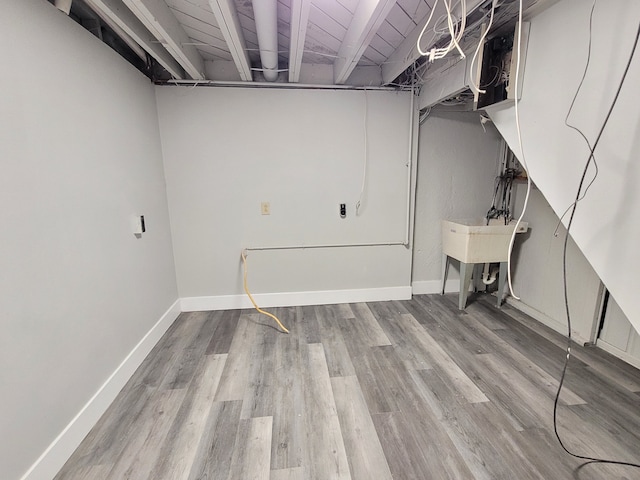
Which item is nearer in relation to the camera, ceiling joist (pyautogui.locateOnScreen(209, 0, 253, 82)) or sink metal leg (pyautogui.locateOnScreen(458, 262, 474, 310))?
ceiling joist (pyautogui.locateOnScreen(209, 0, 253, 82))

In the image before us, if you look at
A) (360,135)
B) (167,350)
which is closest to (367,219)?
(360,135)

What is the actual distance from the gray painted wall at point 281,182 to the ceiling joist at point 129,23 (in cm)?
52

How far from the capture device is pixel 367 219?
10.1 feet

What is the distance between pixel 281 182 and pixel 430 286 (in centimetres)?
211

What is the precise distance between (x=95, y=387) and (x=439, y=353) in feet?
7.60

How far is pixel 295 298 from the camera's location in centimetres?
312

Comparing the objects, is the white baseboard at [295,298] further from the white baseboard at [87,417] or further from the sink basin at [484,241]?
the sink basin at [484,241]

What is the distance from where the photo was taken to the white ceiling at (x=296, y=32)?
1.59 metres

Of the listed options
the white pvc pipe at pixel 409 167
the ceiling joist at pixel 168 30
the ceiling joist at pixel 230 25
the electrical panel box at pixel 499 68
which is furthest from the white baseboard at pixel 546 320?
the ceiling joist at pixel 168 30

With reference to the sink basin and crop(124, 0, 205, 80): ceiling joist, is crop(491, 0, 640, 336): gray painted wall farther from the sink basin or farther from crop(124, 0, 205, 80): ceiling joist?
crop(124, 0, 205, 80): ceiling joist

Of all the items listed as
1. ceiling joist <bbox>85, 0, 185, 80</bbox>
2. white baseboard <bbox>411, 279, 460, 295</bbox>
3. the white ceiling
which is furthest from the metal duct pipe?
white baseboard <bbox>411, 279, 460, 295</bbox>

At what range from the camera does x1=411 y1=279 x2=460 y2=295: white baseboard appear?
3369 mm

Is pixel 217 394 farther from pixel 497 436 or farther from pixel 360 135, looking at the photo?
pixel 360 135

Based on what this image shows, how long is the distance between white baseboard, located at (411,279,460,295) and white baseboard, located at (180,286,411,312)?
6.2 inches
